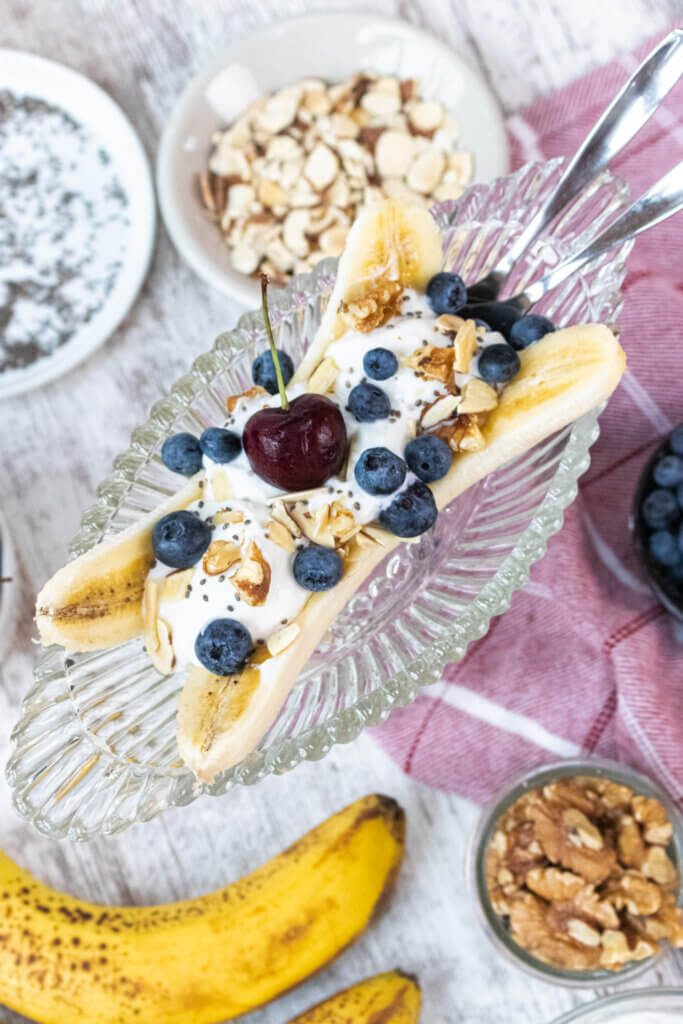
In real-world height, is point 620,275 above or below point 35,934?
above

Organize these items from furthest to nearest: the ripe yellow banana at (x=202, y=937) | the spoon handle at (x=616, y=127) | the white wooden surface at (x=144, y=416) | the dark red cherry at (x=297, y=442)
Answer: the white wooden surface at (x=144, y=416) < the ripe yellow banana at (x=202, y=937) < the spoon handle at (x=616, y=127) < the dark red cherry at (x=297, y=442)

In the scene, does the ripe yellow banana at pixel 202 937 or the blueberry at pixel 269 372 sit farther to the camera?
the ripe yellow banana at pixel 202 937

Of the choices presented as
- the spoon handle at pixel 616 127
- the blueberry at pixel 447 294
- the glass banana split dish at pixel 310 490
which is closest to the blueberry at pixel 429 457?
the glass banana split dish at pixel 310 490

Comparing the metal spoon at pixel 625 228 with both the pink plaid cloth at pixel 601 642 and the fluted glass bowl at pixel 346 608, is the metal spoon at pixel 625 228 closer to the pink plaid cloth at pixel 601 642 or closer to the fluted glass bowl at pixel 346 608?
the fluted glass bowl at pixel 346 608

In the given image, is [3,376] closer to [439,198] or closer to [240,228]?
[240,228]

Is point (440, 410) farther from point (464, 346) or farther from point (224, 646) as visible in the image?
point (224, 646)

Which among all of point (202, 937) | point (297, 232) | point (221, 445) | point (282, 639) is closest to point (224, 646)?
point (282, 639)

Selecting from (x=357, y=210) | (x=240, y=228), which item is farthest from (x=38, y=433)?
(x=357, y=210)

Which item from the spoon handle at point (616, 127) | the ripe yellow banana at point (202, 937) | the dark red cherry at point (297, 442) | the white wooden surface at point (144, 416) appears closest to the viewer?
the dark red cherry at point (297, 442)
